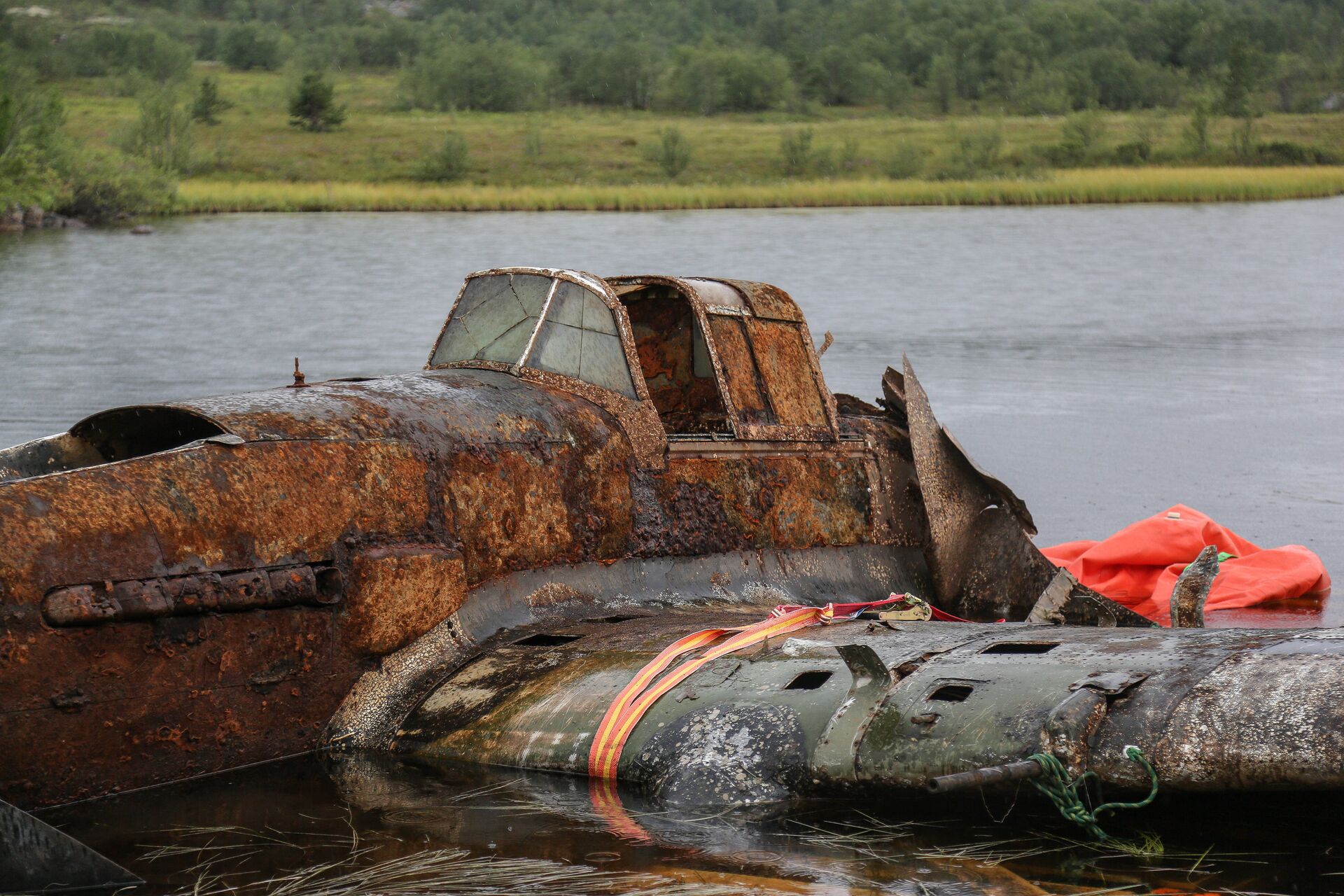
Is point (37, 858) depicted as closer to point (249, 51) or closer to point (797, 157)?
point (797, 157)

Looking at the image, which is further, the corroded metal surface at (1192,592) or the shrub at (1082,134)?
the shrub at (1082,134)

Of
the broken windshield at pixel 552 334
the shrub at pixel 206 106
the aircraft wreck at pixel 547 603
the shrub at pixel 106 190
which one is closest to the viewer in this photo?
the aircraft wreck at pixel 547 603

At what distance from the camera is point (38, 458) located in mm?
7355

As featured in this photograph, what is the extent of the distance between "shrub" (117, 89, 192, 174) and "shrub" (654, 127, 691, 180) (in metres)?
18.7

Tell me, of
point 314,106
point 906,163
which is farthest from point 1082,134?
point 314,106

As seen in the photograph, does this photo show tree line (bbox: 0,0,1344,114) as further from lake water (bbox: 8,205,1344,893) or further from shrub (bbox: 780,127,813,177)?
lake water (bbox: 8,205,1344,893)

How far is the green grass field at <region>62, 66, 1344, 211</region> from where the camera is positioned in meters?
55.6

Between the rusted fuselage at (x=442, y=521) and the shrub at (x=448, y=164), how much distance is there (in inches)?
2119

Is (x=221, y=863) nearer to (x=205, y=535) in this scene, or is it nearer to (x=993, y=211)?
(x=205, y=535)

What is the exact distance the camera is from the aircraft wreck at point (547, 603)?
5.97 metres

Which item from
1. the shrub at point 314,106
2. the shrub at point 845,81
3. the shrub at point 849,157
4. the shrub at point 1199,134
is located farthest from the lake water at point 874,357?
the shrub at point 845,81

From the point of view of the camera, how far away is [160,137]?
6094cm

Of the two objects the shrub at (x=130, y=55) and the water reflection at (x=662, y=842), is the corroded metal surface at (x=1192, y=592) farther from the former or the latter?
the shrub at (x=130, y=55)

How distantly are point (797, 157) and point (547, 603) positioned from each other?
5999cm
